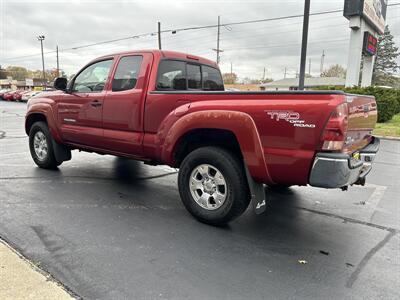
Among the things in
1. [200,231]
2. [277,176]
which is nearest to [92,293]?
[200,231]

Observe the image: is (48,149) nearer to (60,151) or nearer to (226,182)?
(60,151)

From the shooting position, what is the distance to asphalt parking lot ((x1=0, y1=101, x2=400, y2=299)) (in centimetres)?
281

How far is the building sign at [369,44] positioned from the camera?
20594mm

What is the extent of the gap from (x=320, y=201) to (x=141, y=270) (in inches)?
119

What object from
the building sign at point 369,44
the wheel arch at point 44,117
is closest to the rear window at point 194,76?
the wheel arch at point 44,117

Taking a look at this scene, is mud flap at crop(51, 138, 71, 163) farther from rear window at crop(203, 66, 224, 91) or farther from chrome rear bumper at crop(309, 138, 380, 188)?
chrome rear bumper at crop(309, 138, 380, 188)

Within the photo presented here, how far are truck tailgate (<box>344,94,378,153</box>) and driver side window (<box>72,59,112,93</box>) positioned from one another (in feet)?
11.1

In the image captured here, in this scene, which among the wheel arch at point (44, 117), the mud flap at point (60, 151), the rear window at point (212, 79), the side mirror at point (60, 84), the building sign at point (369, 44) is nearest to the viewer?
the rear window at point (212, 79)

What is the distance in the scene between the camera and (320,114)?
120 inches

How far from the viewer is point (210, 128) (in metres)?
3.76

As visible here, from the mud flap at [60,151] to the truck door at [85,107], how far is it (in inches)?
16.4

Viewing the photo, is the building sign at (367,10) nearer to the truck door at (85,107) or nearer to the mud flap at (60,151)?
the truck door at (85,107)

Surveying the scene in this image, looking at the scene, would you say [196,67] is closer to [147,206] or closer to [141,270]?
[147,206]

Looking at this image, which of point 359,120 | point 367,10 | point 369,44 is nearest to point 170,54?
point 359,120
